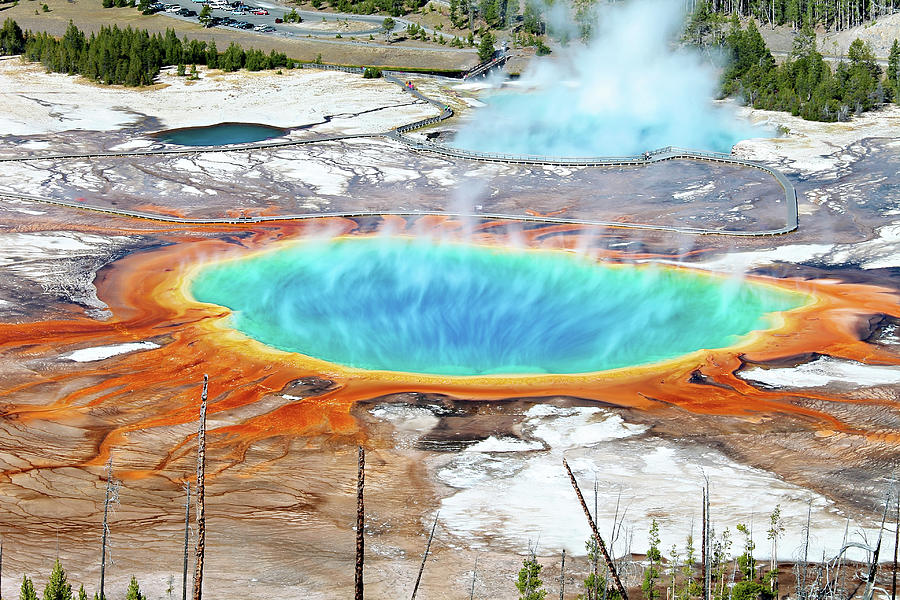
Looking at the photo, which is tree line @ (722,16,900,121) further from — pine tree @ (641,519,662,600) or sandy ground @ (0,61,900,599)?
pine tree @ (641,519,662,600)

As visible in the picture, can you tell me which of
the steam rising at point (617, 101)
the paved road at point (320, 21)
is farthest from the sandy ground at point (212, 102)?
the paved road at point (320, 21)

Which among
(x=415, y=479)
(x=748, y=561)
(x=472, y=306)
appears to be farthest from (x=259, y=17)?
(x=748, y=561)

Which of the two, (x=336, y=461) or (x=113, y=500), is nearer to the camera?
(x=113, y=500)

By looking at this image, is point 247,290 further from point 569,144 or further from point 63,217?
point 569,144

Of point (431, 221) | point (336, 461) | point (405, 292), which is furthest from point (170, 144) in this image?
point (336, 461)

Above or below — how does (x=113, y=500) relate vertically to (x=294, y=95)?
below

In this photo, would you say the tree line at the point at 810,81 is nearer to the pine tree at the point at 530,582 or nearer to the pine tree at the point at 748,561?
the pine tree at the point at 748,561

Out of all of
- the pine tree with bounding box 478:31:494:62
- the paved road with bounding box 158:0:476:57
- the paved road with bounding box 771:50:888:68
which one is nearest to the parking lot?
the paved road with bounding box 158:0:476:57
